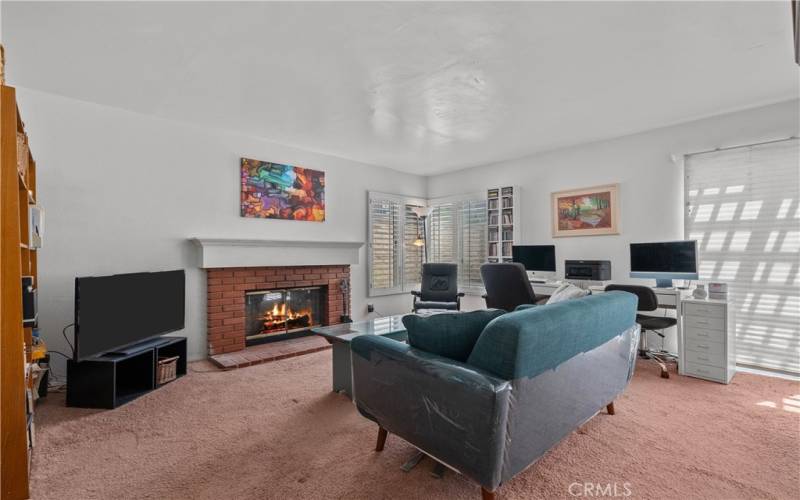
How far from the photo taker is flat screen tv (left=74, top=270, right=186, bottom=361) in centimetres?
271

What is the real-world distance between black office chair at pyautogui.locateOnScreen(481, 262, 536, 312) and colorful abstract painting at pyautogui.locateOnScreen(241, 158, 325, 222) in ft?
7.91

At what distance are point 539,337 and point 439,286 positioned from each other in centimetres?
379

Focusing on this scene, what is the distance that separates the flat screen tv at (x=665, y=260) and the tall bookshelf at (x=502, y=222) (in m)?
1.59

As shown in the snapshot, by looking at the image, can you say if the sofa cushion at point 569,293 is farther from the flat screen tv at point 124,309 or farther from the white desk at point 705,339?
the flat screen tv at point 124,309

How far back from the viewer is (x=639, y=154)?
13.8ft

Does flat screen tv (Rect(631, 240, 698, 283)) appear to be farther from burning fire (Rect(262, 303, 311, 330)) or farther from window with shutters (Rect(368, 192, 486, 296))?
burning fire (Rect(262, 303, 311, 330))

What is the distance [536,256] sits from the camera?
15.7 ft

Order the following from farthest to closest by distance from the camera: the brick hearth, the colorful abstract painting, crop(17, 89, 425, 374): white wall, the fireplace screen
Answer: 1. the fireplace screen
2. the colorful abstract painting
3. the brick hearth
4. crop(17, 89, 425, 374): white wall

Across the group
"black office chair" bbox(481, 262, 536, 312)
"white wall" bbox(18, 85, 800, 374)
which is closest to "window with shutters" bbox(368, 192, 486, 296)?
"white wall" bbox(18, 85, 800, 374)

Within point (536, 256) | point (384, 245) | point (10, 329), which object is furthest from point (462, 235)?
point (10, 329)

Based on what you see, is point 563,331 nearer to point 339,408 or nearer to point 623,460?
point 623,460

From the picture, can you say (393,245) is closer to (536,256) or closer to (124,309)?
(536,256)

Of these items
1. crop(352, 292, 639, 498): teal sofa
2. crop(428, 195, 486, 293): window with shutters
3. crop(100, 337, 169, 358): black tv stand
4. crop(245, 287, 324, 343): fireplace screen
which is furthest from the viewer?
crop(428, 195, 486, 293): window with shutters
